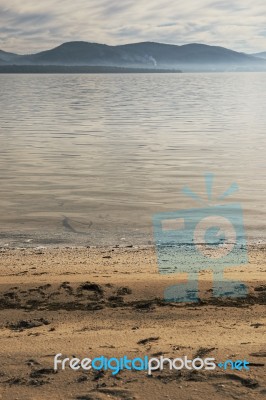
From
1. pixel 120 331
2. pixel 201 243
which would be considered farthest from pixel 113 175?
pixel 120 331

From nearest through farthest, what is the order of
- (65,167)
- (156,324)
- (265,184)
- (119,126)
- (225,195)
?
(156,324)
(225,195)
(265,184)
(65,167)
(119,126)

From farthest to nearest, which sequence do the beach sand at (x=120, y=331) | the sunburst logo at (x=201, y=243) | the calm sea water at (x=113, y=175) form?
the calm sea water at (x=113, y=175) → the sunburst logo at (x=201, y=243) → the beach sand at (x=120, y=331)

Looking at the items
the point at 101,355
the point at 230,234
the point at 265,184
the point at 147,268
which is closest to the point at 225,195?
the point at 265,184

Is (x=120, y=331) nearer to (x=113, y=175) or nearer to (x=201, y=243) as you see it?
(x=201, y=243)

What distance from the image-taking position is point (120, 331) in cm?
545

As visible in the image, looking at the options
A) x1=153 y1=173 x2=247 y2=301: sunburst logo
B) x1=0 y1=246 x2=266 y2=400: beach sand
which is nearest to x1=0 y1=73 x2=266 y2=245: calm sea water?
x1=153 y1=173 x2=247 y2=301: sunburst logo

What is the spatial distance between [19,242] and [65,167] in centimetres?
855

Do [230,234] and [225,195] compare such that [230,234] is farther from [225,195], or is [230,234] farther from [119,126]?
[119,126]

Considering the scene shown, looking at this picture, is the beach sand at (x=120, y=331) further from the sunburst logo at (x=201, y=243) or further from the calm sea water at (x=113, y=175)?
the calm sea water at (x=113, y=175)

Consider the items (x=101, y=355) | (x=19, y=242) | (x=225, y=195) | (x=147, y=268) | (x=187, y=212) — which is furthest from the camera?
(x=225, y=195)

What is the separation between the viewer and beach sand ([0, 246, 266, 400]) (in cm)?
438

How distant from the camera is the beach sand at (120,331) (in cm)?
438

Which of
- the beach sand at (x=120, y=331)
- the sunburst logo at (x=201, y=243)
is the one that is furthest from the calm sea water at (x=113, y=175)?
the beach sand at (x=120, y=331)

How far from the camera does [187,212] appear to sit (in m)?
12.7
